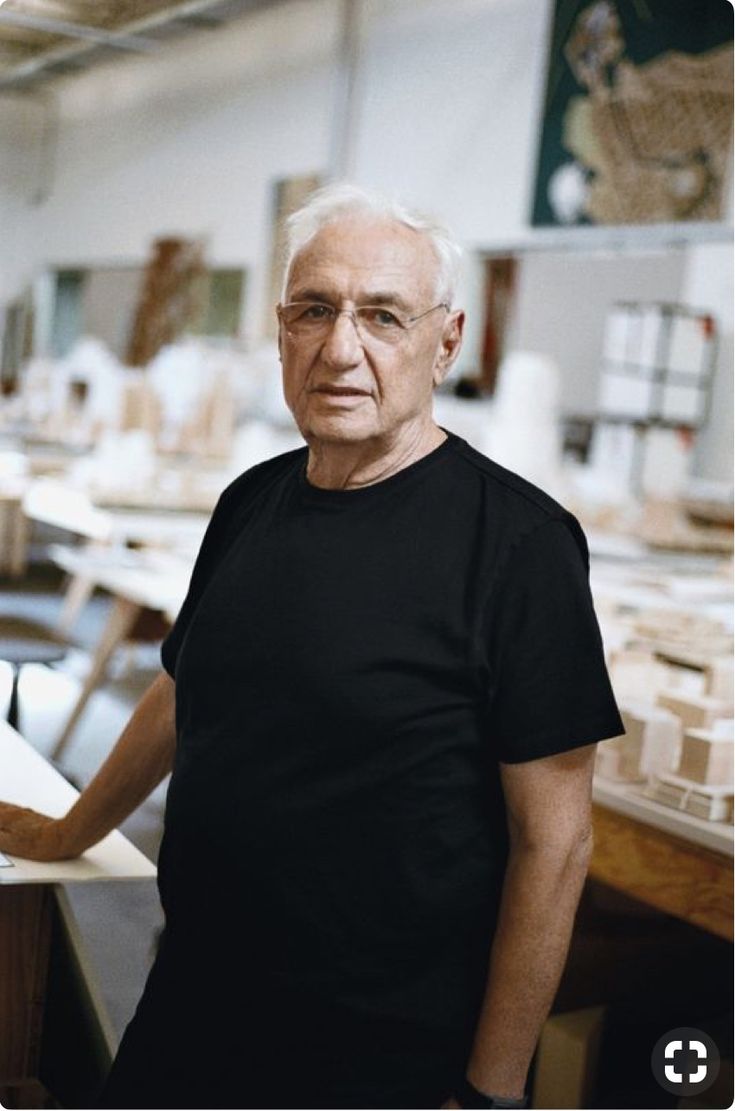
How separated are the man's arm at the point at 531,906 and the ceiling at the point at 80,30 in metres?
2.32

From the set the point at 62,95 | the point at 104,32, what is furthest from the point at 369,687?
the point at 104,32

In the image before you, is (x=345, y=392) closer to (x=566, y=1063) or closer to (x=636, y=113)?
(x=566, y=1063)

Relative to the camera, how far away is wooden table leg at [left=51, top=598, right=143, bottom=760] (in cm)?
368

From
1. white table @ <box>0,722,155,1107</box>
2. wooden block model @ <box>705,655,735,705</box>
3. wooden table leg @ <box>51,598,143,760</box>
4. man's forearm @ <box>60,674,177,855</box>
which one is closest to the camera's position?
man's forearm @ <box>60,674,177,855</box>

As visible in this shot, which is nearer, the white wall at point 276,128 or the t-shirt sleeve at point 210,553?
the t-shirt sleeve at point 210,553

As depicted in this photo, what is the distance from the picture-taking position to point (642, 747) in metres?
2.53

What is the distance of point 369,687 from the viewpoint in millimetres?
1323

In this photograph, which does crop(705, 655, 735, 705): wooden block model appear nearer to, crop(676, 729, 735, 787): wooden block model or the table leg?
crop(676, 729, 735, 787): wooden block model

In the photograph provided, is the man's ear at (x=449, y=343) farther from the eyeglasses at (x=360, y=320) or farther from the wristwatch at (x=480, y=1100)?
the wristwatch at (x=480, y=1100)

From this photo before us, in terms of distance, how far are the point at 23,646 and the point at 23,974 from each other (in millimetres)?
1518

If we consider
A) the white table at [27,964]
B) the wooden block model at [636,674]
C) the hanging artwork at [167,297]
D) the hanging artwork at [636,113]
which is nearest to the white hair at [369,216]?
the white table at [27,964]

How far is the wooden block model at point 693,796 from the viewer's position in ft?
7.82

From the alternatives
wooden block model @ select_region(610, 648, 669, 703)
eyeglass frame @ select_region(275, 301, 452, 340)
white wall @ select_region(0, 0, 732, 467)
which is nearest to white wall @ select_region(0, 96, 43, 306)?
white wall @ select_region(0, 0, 732, 467)

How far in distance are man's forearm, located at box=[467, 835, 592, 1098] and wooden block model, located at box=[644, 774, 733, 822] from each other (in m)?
1.08
